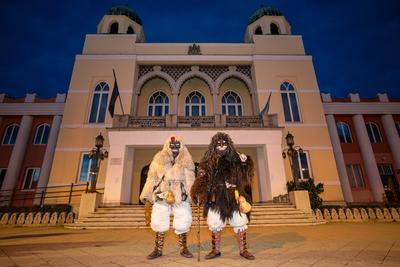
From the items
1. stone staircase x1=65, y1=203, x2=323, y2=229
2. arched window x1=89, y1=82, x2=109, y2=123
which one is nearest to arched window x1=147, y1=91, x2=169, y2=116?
arched window x1=89, y1=82, x2=109, y2=123

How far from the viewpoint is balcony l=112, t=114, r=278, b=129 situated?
37.0 feet

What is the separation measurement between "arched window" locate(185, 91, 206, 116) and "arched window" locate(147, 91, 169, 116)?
5.04 ft

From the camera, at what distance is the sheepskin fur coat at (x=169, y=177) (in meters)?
3.56

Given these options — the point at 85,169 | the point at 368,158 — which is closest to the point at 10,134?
the point at 85,169

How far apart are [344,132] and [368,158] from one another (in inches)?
103

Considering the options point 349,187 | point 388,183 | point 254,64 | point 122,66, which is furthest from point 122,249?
point 388,183

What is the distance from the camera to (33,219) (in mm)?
8508

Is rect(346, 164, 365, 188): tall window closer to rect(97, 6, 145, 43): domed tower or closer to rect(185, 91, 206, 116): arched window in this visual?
rect(185, 91, 206, 116): arched window

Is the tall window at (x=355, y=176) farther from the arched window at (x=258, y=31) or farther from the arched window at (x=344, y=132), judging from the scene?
the arched window at (x=258, y=31)

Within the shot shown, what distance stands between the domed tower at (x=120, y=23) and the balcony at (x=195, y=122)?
8.34 metres

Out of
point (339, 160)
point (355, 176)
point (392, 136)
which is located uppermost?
point (392, 136)

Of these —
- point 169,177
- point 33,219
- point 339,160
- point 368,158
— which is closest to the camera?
point 169,177

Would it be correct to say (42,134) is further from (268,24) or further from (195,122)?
(268,24)

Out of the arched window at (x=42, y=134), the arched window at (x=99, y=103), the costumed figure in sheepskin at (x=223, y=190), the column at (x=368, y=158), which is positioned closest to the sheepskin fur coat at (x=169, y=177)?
the costumed figure in sheepskin at (x=223, y=190)
